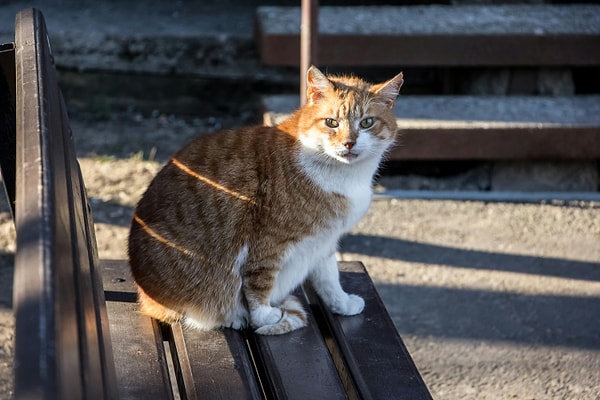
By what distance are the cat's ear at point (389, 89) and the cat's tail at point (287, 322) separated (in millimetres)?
638

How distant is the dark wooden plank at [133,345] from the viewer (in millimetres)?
1957

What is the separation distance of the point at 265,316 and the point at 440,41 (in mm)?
2854

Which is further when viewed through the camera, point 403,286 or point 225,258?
point 403,286

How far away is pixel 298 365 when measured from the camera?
2.10 meters

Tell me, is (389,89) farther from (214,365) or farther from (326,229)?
(214,365)

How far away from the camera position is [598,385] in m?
3.18

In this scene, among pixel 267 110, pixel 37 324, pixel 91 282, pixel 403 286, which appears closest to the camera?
pixel 37 324

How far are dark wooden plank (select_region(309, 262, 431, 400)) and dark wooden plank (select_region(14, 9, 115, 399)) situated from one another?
626mm

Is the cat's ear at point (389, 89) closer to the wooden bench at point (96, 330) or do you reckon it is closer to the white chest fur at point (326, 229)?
the white chest fur at point (326, 229)

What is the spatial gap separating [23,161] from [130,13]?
15.2 ft

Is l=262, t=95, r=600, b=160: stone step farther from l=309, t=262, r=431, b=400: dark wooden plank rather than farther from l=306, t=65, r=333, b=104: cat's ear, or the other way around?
l=309, t=262, r=431, b=400: dark wooden plank

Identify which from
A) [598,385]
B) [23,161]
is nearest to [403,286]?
[598,385]

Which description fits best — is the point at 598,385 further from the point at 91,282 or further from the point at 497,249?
the point at 91,282

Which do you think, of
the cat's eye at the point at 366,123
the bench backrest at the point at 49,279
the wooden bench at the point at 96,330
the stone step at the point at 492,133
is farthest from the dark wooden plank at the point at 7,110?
the stone step at the point at 492,133
